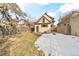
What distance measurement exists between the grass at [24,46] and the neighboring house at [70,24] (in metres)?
0.25

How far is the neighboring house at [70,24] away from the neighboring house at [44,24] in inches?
2.9

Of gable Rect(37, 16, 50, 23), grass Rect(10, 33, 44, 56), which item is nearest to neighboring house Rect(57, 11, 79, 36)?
gable Rect(37, 16, 50, 23)

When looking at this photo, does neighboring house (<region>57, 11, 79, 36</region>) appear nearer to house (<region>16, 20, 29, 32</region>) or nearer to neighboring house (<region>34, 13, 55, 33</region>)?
neighboring house (<region>34, 13, 55, 33</region>)

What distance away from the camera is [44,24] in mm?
1938

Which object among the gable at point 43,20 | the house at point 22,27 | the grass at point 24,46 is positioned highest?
the gable at point 43,20

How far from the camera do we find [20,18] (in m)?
1.94

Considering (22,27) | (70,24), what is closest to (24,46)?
(22,27)

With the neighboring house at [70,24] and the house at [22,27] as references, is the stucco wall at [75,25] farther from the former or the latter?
the house at [22,27]

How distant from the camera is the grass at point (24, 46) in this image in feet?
6.21

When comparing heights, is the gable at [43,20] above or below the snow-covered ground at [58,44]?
above

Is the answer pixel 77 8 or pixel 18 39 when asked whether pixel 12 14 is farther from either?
pixel 77 8

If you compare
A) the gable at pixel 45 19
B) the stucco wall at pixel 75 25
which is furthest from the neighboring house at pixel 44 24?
the stucco wall at pixel 75 25

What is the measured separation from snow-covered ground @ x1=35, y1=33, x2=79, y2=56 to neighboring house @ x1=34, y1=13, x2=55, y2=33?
6 centimetres

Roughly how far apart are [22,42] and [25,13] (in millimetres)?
262
